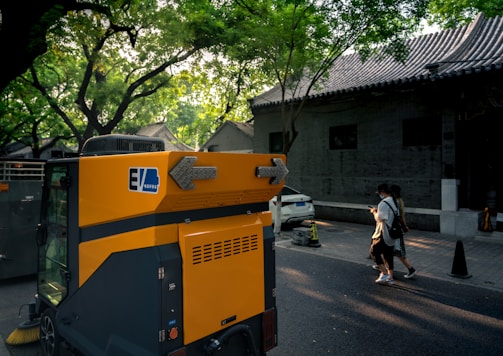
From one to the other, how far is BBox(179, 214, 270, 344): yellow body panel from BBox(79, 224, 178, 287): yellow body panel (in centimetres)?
15

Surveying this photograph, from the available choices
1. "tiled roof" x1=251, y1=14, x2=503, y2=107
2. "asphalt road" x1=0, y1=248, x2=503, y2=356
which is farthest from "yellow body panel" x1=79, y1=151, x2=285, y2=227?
"tiled roof" x1=251, y1=14, x2=503, y2=107

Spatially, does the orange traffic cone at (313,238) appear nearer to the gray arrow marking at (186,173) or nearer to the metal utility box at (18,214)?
the metal utility box at (18,214)

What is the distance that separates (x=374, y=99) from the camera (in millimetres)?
13406

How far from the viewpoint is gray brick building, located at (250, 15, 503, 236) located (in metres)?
11.2

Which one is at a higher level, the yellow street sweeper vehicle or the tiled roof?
the tiled roof

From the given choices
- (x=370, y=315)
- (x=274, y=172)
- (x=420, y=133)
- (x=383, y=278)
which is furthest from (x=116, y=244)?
(x=420, y=133)

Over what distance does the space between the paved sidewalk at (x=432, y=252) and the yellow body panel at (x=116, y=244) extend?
6073mm

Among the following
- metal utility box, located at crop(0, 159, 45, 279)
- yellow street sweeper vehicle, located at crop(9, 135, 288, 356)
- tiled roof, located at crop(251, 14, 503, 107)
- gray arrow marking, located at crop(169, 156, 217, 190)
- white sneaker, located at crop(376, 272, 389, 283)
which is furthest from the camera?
tiled roof, located at crop(251, 14, 503, 107)

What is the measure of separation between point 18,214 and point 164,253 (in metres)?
5.71

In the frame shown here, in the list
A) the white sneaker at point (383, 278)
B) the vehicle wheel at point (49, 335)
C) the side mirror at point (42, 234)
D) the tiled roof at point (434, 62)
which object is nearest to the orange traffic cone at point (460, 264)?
→ the white sneaker at point (383, 278)

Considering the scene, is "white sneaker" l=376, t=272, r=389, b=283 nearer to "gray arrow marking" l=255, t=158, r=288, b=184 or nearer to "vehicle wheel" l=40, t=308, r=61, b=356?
"gray arrow marking" l=255, t=158, r=288, b=184

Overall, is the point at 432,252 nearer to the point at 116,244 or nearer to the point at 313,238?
the point at 313,238

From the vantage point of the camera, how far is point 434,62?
12250 millimetres

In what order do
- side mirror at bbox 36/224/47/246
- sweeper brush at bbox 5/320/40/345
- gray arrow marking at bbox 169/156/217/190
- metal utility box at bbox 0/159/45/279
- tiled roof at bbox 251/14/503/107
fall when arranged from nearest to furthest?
gray arrow marking at bbox 169/156/217/190, side mirror at bbox 36/224/47/246, sweeper brush at bbox 5/320/40/345, metal utility box at bbox 0/159/45/279, tiled roof at bbox 251/14/503/107
